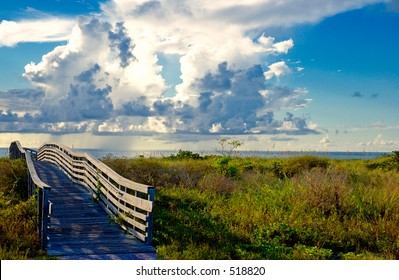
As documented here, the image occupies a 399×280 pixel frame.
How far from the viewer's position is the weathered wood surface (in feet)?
38.4

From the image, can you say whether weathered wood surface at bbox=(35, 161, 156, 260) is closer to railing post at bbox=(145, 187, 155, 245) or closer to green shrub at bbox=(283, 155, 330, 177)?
railing post at bbox=(145, 187, 155, 245)

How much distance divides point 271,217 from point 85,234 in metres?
4.83

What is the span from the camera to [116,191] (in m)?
15.0

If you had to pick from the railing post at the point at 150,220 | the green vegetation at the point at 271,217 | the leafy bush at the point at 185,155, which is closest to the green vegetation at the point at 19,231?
the railing post at the point at 150,220

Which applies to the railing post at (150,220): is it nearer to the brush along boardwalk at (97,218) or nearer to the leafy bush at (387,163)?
the brush along boardwalk at (97,218)

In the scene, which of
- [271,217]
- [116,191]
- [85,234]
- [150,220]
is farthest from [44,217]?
[271,217]

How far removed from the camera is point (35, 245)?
1195 centimetres

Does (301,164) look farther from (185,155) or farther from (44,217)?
(44,217)

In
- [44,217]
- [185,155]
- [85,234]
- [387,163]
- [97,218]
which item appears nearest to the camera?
[44,217]

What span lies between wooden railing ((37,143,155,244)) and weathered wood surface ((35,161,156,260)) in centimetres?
27

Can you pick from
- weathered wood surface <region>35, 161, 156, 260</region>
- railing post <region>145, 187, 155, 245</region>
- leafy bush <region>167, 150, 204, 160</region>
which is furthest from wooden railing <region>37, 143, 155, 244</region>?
leafy bush <region>167, 150, 204, 160</region>

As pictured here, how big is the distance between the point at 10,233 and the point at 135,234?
2882 millimetres

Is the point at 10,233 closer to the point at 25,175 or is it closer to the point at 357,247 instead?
the point at 357,247

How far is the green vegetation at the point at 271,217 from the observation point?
11820 millimetres
